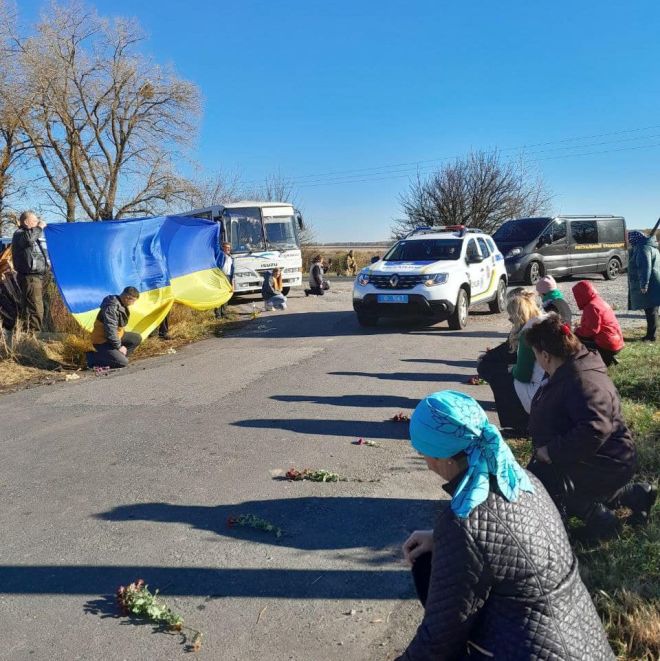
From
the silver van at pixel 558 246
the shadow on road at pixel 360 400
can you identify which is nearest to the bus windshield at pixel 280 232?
the silver van at pixel 558 246

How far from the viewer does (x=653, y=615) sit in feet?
10.1

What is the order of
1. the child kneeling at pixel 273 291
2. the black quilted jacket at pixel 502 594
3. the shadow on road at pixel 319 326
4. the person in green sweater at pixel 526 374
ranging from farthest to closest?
the child kneeling at pixel 273 291 → the shadow on road at pixel 319 326 → the person in green sweater at pixel 526 374 → the black quilted jacket at pixel 502 594

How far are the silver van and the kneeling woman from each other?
55.8ft

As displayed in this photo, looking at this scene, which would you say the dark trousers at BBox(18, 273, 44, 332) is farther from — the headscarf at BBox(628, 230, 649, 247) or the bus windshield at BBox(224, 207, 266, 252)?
the headscarf at BBox(628, 230, 649, 247)

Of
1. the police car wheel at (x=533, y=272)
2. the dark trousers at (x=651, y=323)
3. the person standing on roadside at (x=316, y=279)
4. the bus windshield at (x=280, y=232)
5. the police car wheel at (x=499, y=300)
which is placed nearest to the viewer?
the dark trousers at (x=651, y=323)

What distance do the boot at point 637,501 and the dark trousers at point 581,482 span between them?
→ 0.17 metres

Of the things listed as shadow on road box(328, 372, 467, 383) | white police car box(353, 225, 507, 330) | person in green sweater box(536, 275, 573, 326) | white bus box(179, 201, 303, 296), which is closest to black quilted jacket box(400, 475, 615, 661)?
person in green sweater box(536, 275, 573, 326)

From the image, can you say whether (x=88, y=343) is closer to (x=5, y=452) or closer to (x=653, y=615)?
(x=5, y=452)

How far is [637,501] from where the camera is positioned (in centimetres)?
408

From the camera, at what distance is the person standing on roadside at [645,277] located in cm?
1026

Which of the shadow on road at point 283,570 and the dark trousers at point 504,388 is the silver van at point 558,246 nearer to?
the dark trousers at point 504,388

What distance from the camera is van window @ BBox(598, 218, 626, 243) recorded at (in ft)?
76.8

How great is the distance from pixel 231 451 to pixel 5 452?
220 cm

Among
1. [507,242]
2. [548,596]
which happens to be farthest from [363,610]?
[507,242]
